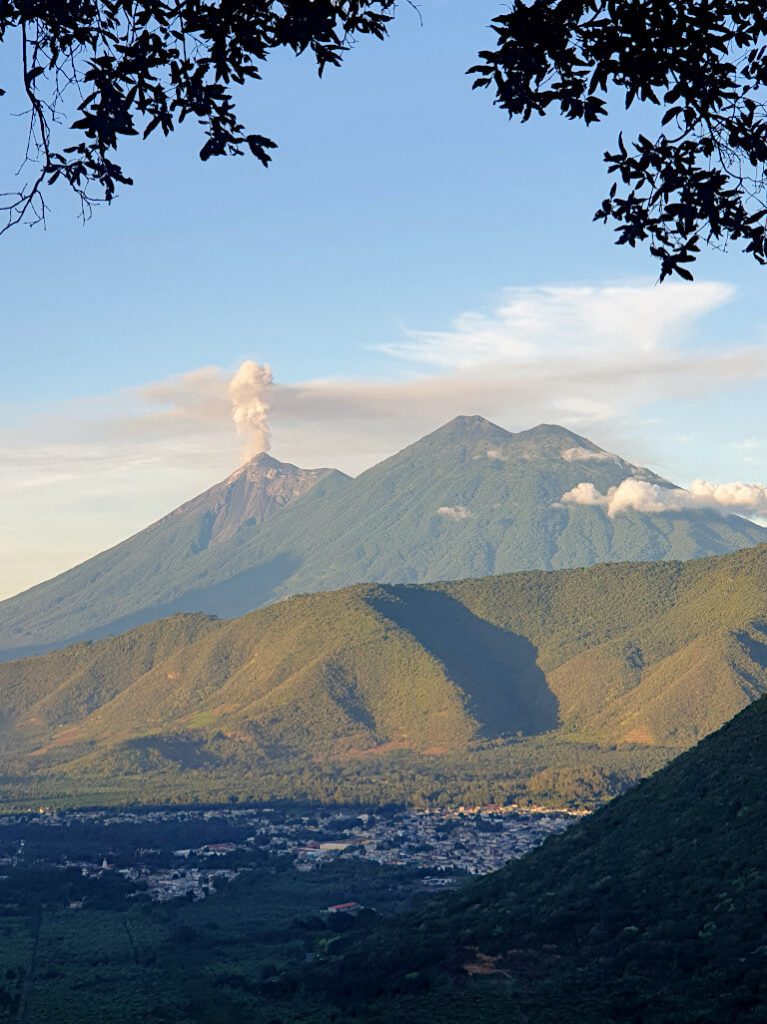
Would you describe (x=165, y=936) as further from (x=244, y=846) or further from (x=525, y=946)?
(x=244, y=846)

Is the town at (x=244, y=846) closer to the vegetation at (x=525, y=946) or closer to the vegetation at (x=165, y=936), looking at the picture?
the vegetation at (x=165, y=936)

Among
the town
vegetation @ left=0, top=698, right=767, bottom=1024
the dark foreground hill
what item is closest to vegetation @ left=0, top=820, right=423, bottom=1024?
vegetation @ left=0, top=698, right=767, bottom=1024

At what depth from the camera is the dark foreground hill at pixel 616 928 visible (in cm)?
5207

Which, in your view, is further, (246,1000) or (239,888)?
(239,888)

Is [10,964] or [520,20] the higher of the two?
[520,20]

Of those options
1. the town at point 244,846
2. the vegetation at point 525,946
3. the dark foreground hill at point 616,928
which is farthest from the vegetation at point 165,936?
the dark foreground hill at point 616,928

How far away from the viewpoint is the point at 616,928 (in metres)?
62.4

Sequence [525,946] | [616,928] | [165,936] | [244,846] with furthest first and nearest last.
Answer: [244,846]
[165,936]
[525,946]
[616,928]

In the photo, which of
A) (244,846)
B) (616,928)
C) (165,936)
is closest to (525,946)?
(616,928)

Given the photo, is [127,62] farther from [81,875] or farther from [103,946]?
[81,875]

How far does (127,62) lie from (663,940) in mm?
50716

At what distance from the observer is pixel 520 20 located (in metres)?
15.7

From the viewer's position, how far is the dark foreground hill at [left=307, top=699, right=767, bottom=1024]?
52.1m

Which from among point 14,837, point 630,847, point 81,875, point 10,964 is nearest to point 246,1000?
point 630,847
